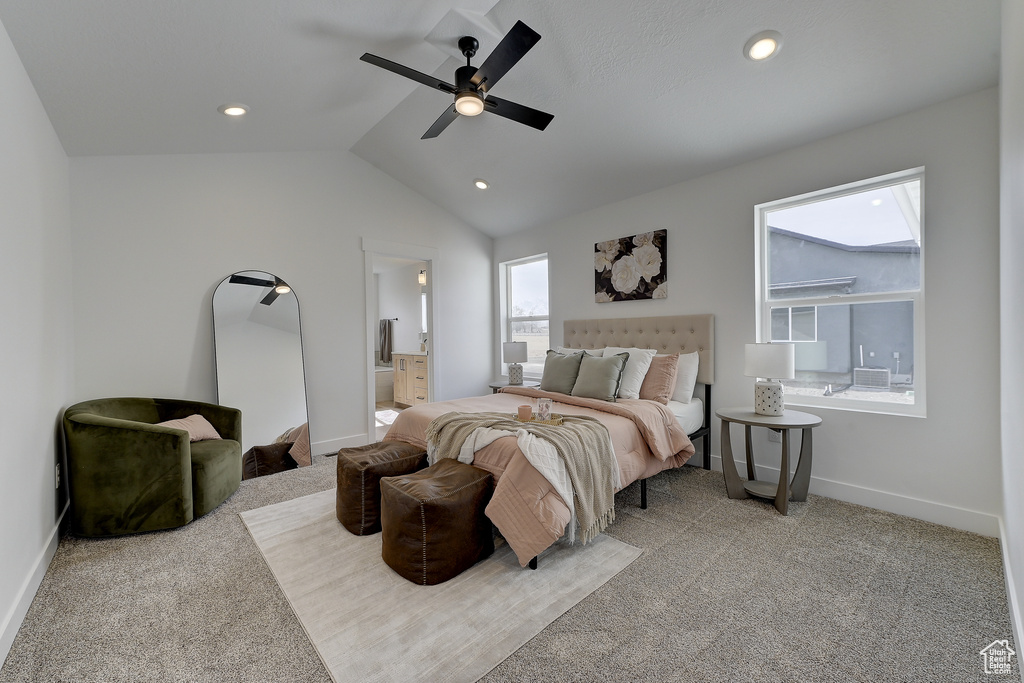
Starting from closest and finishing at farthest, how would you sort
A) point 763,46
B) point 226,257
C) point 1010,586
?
point 1010,586 → point 763,46 → point 226,257

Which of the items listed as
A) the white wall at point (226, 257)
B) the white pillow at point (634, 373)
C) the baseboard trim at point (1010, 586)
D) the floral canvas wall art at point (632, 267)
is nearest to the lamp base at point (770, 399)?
the white pillow at point (634, 373)

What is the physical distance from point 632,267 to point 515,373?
165cm

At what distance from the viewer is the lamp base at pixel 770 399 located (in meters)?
2.93

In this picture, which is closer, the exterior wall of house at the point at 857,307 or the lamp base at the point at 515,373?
the exterior wall of house at the point at 857,307

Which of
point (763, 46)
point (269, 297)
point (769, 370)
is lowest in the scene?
point (769, 370)

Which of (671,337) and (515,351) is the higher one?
(671,337)

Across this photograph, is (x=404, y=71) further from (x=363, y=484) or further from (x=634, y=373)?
(x=634, y=373)

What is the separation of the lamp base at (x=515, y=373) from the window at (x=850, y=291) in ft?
7.66

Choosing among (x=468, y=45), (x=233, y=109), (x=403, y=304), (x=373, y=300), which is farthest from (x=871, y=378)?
(x=403, y=304)

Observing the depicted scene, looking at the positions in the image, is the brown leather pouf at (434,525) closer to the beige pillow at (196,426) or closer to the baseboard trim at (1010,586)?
the beige pillow at (196,426)

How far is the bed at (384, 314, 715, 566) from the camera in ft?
6.95

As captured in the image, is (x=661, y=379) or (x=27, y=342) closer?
(x=27, y=342)

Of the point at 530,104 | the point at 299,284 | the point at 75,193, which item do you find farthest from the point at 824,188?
the point at 75,193

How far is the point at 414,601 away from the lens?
6.34 feet
